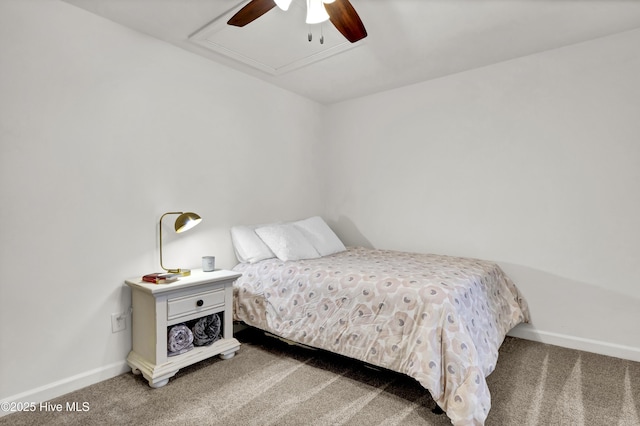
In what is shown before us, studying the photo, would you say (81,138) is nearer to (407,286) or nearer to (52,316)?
(52,316)

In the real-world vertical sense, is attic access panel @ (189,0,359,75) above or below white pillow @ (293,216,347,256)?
above

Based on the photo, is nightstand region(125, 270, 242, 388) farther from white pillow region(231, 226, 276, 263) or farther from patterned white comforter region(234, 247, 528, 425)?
white pillow region(231, 226, 276, 263)

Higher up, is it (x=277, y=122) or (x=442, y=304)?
(x=277, y=122)

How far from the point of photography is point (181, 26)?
2293 millimetres

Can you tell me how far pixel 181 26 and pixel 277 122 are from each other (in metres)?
1.29

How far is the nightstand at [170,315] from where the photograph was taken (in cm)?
204

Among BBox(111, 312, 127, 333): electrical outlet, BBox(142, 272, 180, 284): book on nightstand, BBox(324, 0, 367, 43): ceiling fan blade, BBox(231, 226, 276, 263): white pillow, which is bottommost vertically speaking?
BBox(111, 312, 127, 333): electrical outlet

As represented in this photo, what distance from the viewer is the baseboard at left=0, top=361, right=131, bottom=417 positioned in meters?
1.84

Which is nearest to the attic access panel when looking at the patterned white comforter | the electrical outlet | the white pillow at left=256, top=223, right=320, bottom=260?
the white pillow at left=256, top=223, right=320, bottom=260

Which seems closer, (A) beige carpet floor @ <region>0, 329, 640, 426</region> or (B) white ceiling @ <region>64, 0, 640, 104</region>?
(A) beige carpet floor @ <region>0, 329, 640, 426</region>

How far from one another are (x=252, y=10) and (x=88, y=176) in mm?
1419

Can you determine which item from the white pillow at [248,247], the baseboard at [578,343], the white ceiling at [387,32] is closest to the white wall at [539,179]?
the baseboard at [578,343]

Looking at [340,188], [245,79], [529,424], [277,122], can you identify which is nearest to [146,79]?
[245,79]

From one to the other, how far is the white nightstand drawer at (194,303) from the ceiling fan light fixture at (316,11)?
182 centimetres
